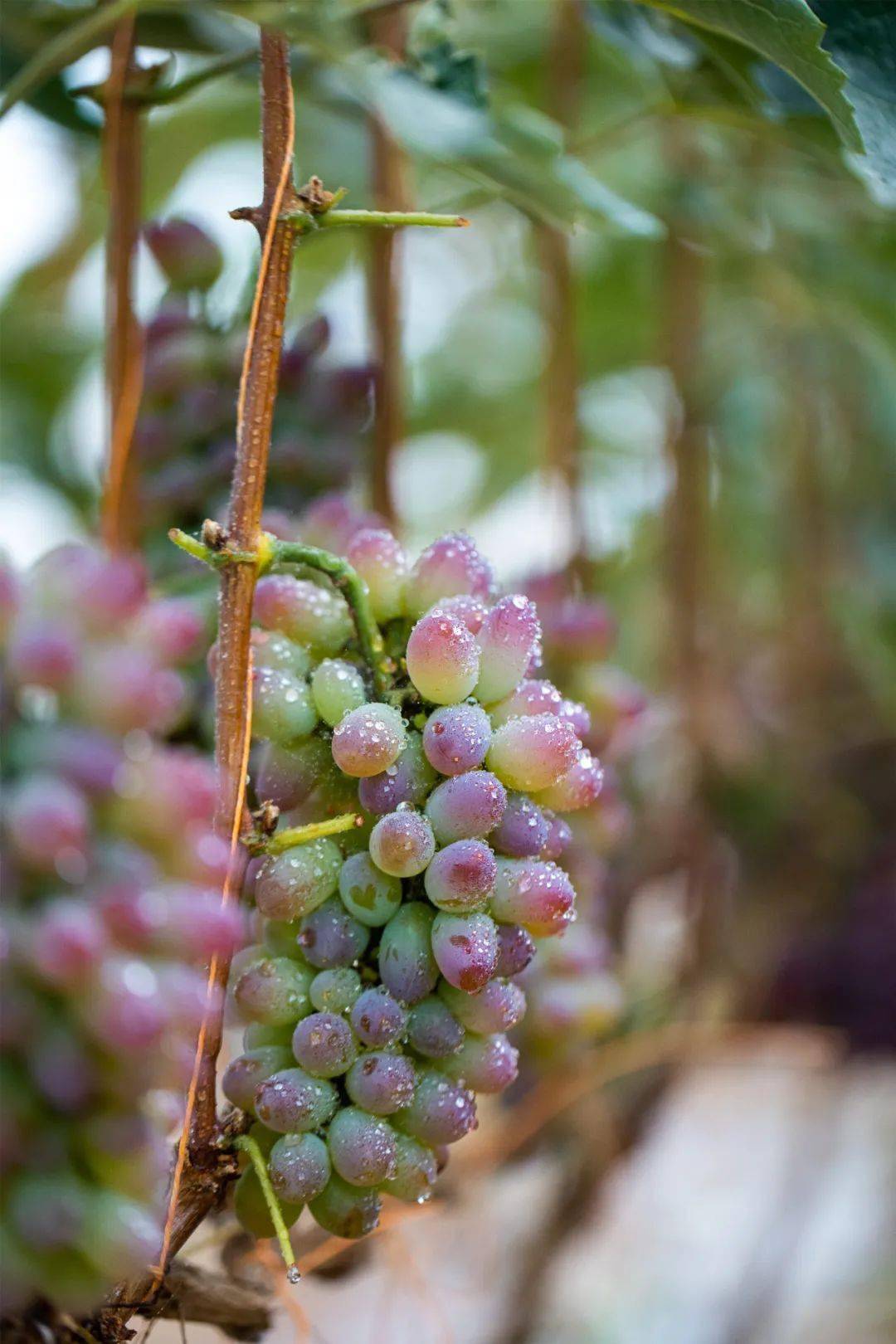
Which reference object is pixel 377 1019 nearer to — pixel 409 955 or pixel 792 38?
pixel 409 955

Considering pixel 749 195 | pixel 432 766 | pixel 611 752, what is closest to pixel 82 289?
pixel 749 195

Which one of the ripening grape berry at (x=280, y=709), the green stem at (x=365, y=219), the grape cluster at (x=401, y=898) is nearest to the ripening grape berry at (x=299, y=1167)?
the grape cluster at (x=401, y=898)

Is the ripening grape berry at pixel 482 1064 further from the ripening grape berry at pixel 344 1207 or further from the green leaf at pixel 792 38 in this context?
the green leaf at pixel 792 38

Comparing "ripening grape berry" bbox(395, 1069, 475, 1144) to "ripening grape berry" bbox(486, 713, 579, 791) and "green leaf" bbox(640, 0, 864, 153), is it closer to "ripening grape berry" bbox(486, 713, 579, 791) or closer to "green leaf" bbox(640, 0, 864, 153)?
"ripening grape berry" bbox(486, 713, 579, 791)

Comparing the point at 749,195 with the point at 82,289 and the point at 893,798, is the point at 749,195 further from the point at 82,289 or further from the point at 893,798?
the point at 82,289

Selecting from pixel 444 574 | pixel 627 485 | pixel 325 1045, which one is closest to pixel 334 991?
pixel 325 1045

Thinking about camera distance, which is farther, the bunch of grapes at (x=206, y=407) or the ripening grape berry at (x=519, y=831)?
the bunch of grapes at (x=206, y=407)

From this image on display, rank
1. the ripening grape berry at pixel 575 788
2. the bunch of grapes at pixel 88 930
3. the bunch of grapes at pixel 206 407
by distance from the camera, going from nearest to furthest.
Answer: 1. the bunch of grapes at pixel 88 930
2. the ripening grape berry at pixel 575 788
3. the bunch of grapes at pixel 206 407
